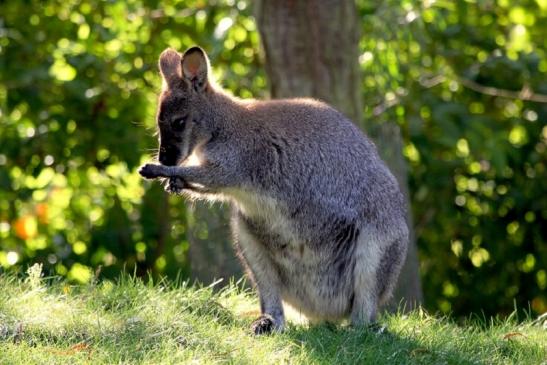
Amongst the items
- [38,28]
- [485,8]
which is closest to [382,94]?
[485,8]

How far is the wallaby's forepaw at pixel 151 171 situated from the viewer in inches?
233

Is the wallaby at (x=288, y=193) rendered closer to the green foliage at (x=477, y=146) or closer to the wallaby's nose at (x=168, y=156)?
the wallaby's nose at (x=168, y=156)

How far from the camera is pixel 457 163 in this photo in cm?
990

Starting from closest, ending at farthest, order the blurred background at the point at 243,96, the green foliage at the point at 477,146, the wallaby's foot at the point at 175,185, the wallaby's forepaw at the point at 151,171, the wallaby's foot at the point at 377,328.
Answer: the wallaby's foot at the point at 377,328
the wallaby's forepaw at the point at 151,171
the wallaby's foot at the point at 175,185
the blurred background at the point at 243,96
the green foliage at the point at 477,146

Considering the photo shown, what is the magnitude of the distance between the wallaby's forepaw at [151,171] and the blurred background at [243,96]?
7.96 feet

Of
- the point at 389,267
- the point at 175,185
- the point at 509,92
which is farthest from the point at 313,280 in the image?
the point at 509,92

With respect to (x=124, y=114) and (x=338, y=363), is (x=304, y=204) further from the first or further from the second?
(x=124, y=114)

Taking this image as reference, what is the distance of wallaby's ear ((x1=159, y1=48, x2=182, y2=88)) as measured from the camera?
629 centimetres

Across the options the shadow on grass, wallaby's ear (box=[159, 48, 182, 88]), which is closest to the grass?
the shadow on grass

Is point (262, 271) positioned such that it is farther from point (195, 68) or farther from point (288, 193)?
point (195, 68)

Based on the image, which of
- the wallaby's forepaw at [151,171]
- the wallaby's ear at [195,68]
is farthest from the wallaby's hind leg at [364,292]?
the wallaby's ear at [195,68]

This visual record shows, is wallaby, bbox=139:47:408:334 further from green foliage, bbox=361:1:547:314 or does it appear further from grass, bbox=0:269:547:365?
green foliage, bbox=361:1:547:314

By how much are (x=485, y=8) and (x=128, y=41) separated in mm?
3321

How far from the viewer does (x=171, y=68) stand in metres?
6.37
